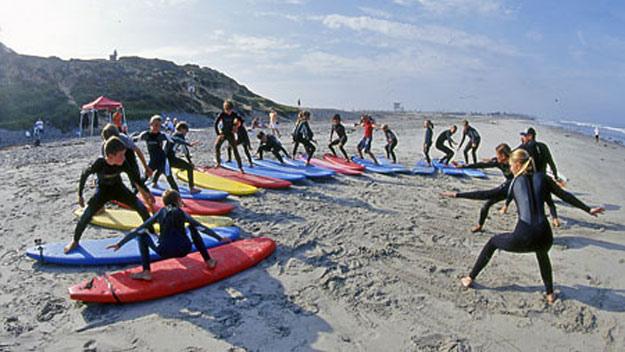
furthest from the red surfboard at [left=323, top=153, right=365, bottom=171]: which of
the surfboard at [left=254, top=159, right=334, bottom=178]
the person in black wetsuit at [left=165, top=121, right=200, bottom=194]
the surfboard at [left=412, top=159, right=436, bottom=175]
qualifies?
the person in black wetsuit at [left=165, top=121, right=200, bottom=194]

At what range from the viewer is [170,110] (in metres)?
35.1

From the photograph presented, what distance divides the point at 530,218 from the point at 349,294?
83.8 inches

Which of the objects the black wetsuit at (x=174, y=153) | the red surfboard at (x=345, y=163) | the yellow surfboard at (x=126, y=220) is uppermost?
the black wetsuit at (x=174, y=153)

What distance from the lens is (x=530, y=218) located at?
3697 mm

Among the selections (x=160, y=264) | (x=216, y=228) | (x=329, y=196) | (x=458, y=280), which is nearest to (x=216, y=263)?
(x=160, y=264)

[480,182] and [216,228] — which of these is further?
[480,182]

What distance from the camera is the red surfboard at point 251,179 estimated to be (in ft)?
28.5

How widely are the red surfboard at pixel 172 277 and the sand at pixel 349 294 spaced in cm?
11

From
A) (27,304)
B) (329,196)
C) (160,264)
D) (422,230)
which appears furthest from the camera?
(329,196)

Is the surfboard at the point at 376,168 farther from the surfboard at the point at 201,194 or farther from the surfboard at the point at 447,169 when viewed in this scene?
the surfboard at the point at 201,194

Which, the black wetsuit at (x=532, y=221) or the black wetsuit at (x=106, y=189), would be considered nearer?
the black wetsuit at (x=532, y=221)

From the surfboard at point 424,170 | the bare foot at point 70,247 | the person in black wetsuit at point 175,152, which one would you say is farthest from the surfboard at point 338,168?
the bare foot at point 70,247

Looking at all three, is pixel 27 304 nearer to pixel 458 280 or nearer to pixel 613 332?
pixel 458 280

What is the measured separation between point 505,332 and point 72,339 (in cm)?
416
